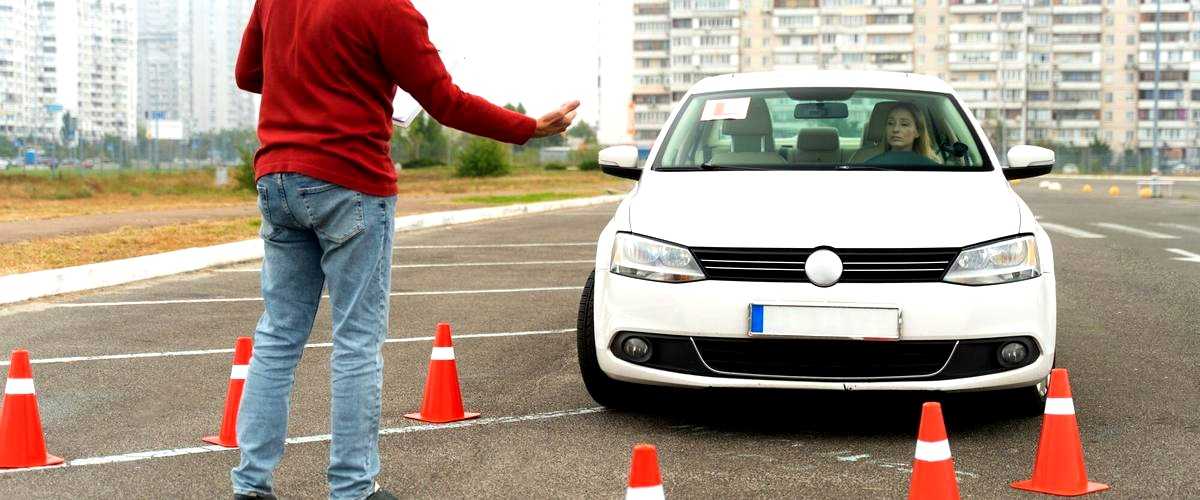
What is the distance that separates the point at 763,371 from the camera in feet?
16.6

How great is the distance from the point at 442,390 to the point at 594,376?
0.62 meters

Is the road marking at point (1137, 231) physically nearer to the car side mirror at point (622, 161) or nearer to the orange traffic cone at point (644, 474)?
the car side mirror at point (622, 161)

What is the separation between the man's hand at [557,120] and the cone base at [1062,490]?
1.86 meters

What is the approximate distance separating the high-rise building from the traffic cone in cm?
5349

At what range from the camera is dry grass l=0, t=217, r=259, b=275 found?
42.5 ft

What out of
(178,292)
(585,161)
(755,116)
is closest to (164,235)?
(178,292)

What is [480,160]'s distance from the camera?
5944cm

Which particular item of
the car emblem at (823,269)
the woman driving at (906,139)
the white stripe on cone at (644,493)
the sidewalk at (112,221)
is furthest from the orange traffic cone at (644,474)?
the sidewalk at (112,221)

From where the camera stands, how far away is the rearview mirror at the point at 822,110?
22.2 feet

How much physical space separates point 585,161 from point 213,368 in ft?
230

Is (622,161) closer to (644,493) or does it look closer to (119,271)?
(644,493)

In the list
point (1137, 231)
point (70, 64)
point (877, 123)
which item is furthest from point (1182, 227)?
point (70, 64)

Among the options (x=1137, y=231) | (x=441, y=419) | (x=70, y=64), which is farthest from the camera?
(x=70, y=64)

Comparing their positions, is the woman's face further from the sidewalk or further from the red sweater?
the sidewalk
